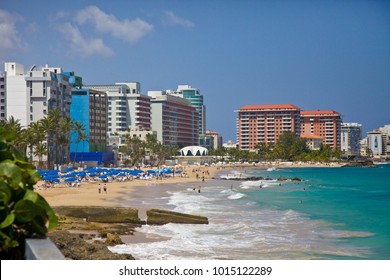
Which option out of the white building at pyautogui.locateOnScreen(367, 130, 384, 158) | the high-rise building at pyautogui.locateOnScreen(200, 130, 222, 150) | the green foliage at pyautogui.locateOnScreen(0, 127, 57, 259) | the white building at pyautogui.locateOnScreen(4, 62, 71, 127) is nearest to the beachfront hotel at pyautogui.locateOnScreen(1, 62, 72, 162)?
the white building at pyautogui.locateOnScreen(4, 62, 71, 127)

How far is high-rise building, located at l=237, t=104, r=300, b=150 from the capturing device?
504 ft

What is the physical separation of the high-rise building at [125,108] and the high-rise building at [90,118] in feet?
63.5

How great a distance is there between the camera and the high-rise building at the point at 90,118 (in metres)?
78.1

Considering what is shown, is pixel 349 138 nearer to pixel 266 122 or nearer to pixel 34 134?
pixel 266 122

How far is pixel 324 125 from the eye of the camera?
16825 cm

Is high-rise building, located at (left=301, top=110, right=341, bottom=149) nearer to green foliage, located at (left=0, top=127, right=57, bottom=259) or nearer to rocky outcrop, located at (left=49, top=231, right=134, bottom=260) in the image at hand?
rocky outcrop, located at (left=49, top=231, right=134, bottom=260)

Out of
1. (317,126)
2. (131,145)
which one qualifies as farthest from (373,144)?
(131,145)

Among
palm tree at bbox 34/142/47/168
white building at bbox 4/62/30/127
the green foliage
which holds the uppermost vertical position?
white building at bbox 4/62/30/127

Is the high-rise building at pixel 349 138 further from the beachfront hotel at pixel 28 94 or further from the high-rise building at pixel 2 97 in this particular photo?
the high-rise building at pixel 2 97

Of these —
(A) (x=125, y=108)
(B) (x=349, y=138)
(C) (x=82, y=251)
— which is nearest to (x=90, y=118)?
(A) (x=125, y=108)

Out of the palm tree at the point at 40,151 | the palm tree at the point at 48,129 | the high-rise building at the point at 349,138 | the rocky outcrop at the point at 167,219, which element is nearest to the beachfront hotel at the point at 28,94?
the palm tree at the point at 48,129

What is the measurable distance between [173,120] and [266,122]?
1331 inches

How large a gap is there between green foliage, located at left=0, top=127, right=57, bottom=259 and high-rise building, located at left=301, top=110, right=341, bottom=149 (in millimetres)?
165167

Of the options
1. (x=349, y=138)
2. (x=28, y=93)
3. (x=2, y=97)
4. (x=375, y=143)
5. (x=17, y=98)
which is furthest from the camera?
(x=375, y=143)
